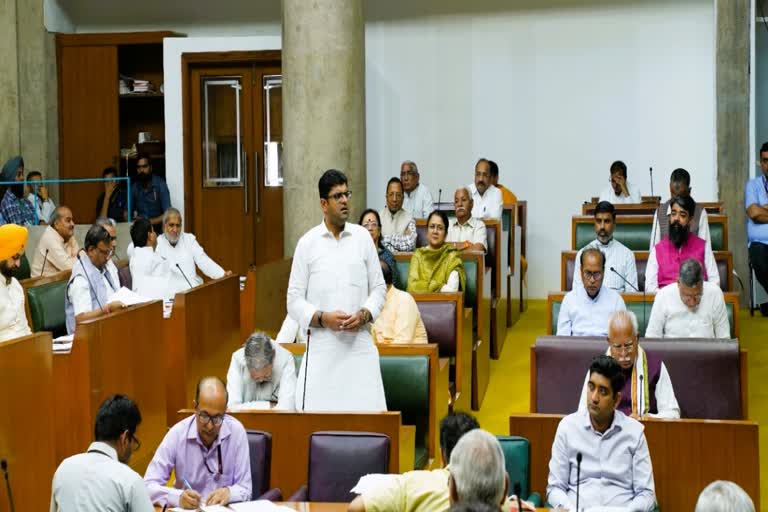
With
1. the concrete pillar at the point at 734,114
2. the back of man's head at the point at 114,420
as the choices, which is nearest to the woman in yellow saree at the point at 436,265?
the concrete pillar at the point at 734,114

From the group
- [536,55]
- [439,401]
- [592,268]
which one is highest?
[536,55]

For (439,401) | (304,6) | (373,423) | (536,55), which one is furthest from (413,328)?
(536,55)

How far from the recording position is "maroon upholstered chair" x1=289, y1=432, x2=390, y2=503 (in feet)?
16.3

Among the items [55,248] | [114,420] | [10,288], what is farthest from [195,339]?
[114,420]

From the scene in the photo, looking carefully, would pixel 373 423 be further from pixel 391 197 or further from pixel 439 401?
pixel 391 197

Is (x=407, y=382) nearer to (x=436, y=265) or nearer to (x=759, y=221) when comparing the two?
(x=436, y=265)

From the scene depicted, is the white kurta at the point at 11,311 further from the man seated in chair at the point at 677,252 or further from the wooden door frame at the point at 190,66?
the wooden door frame at the point at 190,66

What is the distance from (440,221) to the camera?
29.2ft

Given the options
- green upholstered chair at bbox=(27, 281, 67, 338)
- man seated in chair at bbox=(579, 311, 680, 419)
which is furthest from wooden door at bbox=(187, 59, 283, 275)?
man seated in chair at bbox=(579, 311, 680, 419)

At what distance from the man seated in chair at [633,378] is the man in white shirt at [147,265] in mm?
4244

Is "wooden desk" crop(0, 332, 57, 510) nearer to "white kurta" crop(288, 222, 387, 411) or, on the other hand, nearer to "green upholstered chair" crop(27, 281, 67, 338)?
"white kurta" crop(288, 222, 387, 411)

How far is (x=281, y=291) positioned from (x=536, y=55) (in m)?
4.77

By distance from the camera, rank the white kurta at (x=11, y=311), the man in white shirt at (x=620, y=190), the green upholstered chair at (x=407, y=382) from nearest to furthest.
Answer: the green upholstered chair at (x=407, y=382) < the white kurta at (x=11, y=311) < the man in white shirt at (x=620, y=190)

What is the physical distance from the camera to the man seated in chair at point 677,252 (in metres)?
8.25
